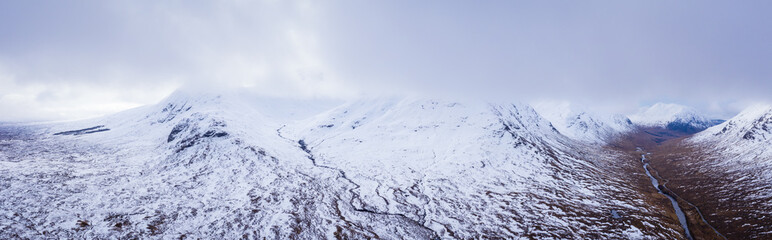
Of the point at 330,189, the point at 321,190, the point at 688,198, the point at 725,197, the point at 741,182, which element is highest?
the point at 741,182

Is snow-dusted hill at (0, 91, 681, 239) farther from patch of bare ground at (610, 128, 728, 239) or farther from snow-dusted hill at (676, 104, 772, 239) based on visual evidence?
snow-dusted hill at (676, 104, 772, 239)

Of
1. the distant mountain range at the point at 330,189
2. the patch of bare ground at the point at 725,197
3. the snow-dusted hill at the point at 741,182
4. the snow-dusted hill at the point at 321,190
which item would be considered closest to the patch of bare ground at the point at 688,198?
the patch of bare ground at the point at 725,197

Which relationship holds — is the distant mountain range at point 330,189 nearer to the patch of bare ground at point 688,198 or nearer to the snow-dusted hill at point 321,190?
the snow-dusted hill at point 321,190

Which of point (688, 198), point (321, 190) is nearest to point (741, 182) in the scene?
point (688, 198)

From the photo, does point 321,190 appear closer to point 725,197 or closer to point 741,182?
point 725,197

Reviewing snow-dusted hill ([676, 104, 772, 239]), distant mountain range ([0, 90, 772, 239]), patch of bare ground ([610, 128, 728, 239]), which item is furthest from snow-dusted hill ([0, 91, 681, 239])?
snow-dusted hill ([676, 104, 772, 239])

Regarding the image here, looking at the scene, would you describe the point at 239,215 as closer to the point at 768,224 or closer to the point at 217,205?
the point at 217,205

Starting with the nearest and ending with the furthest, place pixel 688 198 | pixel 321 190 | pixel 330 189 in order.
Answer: pixel 321 190
pixel 330 189
pixel 688 198

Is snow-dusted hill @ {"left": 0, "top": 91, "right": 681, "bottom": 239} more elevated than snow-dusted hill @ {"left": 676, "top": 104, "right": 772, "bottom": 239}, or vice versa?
snow-dusted hill @ {"left": 676, "top": 104, "right": 772, "bottom": 239}

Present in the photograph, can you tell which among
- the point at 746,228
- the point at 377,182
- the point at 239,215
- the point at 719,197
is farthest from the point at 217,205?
the point at 719,197

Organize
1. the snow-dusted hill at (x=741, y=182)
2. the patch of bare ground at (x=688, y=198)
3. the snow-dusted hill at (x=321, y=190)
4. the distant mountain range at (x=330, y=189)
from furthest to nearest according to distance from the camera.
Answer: the snow-dusted hill at (x=741, y=182) < the patch of bare ground at (x=688, y=198) < the distant mountain range at (x=330, y=189) < the snow-dusted hill at (x=321, y=190)
